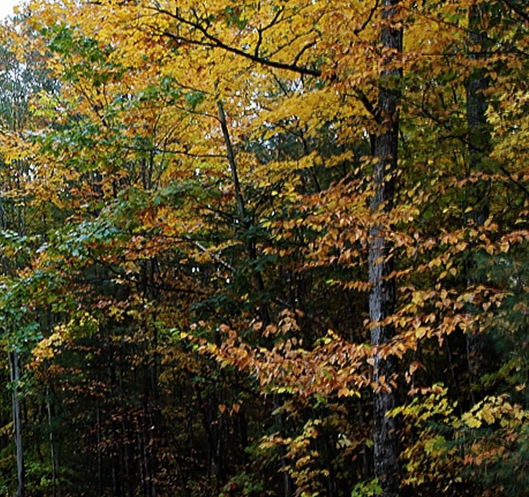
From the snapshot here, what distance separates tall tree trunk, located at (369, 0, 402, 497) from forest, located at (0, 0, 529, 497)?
20 millimetres

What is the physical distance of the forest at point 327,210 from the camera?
4.04 metres

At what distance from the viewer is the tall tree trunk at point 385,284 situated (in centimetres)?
462

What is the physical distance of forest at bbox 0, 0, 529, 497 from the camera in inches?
159

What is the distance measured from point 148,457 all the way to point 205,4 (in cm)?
857

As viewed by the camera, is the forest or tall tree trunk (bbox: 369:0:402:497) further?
tall tree trunk (bbox: 369:0:402:497)

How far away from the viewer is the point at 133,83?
7016mm

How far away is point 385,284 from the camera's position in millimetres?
4812

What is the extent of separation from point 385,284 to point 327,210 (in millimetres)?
1037

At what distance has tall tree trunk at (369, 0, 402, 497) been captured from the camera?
4.62 metres

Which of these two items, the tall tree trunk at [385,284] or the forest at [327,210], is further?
the tall tree trunk at [385,284]

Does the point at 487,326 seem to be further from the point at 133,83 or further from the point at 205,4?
the point at 133,83

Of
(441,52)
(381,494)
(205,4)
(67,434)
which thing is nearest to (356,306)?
(381,494)

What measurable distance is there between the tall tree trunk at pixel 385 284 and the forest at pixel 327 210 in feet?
0.07

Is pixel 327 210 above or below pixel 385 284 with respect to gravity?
above
